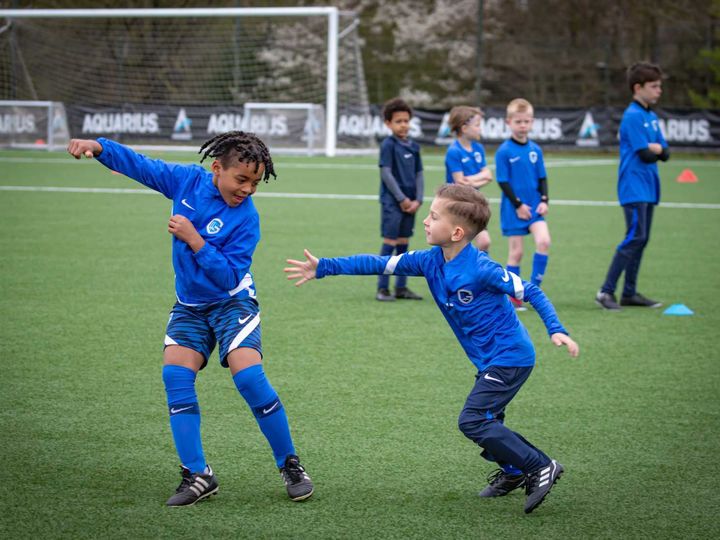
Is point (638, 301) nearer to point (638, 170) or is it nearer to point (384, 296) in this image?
point (638, 170)

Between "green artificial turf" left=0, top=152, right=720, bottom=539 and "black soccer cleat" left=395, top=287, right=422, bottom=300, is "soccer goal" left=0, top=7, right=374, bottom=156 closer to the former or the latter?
"black soccer cleat" left=395, top=287, right=422, bottom=300

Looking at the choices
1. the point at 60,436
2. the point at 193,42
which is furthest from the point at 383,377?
the point at 193,42

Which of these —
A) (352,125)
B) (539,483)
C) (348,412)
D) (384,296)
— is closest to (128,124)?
(352,125)

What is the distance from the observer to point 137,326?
7.73 m

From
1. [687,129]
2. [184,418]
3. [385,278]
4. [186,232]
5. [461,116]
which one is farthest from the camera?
[687,129]

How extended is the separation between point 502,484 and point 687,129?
91.9ft

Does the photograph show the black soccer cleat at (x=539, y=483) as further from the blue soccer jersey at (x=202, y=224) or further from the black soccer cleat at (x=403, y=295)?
the black soccer cleat at (x=403, y=295)

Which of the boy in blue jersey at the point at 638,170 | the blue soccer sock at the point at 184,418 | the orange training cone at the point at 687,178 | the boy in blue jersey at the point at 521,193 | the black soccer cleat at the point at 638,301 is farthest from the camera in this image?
the orange training cone at the point at 687,178

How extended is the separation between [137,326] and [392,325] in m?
2.06

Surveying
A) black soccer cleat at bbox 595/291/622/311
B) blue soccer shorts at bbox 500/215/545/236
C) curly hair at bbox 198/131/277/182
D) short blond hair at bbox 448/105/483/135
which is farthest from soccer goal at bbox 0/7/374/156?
curly hair at bbox 198/131/277/182

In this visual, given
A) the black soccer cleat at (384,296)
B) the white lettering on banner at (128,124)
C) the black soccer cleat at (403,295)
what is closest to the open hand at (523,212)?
the black soccer cleat at (403,295)

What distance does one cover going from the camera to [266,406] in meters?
4.25

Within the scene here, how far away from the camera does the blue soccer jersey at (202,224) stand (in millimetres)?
4281

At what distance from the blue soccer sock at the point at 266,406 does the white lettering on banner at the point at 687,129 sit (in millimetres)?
28023
